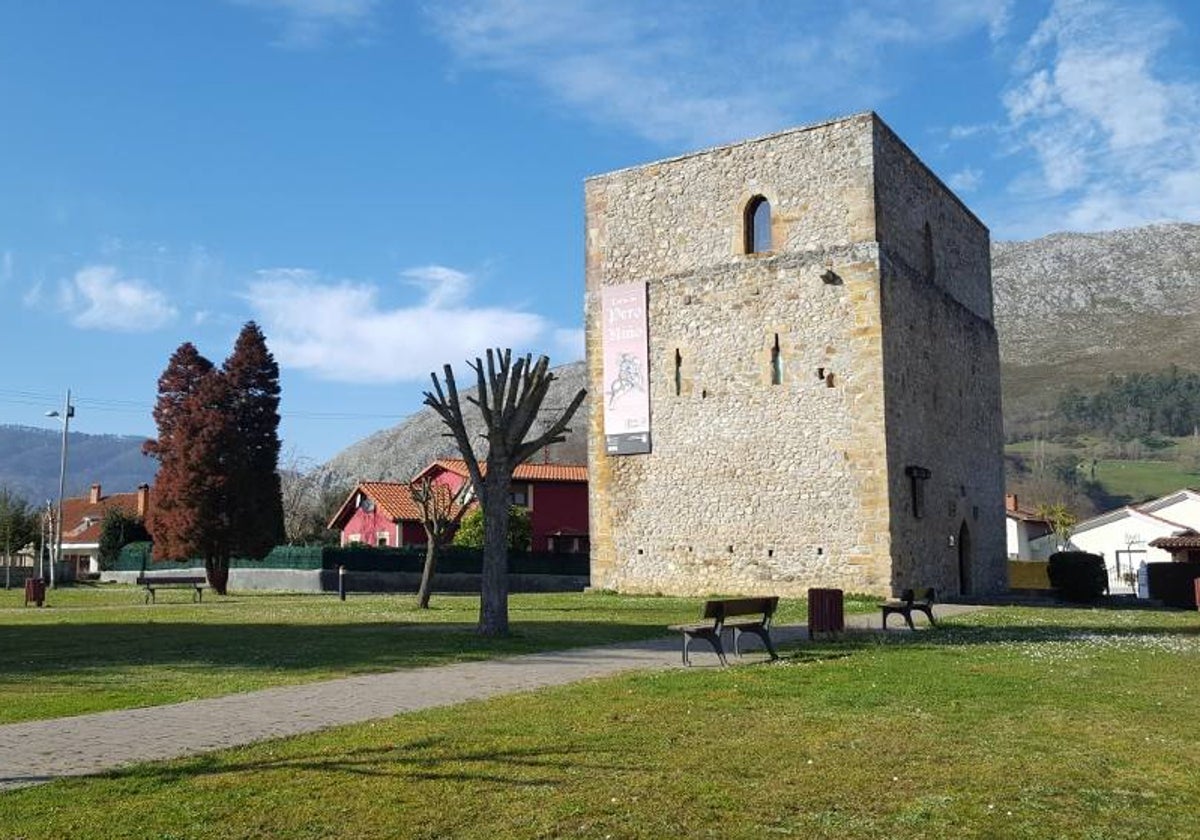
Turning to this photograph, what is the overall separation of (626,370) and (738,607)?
1802 centimetres

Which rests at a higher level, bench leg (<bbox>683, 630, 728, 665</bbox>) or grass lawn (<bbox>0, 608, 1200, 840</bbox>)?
bench leg (<bbox>683, 630, 728, 665</bbox>)

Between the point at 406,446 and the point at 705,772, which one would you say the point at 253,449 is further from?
the point at 406,446

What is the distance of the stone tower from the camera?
27.4m

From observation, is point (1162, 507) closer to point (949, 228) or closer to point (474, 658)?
point (949, 228)

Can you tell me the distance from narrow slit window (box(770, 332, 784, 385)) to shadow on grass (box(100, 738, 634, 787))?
21.7 meters

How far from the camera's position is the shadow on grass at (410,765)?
685cm

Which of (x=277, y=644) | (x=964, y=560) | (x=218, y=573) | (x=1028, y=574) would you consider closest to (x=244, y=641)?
(x=277, y=644)

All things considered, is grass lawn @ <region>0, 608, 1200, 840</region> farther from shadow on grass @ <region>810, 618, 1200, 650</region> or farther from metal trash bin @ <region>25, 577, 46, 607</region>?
metal trash bin @ <region>25, 577, 46, 607</region>

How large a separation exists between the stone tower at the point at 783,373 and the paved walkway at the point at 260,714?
14.3 metres

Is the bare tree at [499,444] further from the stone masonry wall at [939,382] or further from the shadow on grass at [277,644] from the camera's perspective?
the stone masonry wall at [939,382]

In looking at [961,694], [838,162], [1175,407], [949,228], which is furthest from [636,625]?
[1175,407]

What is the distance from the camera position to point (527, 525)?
166 feet

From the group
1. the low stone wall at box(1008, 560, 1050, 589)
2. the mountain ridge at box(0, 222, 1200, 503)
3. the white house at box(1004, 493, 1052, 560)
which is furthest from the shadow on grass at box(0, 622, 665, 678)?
the mountain ridge at box(0, 222, 1200, 503)

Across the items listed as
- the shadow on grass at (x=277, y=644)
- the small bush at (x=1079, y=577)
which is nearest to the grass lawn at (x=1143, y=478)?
the small bush at (x=1079, y=577)
